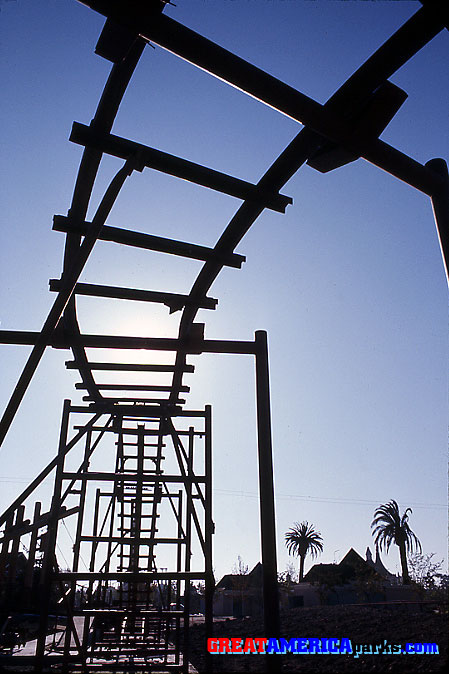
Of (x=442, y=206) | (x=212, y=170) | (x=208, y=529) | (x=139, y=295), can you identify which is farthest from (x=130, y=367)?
(x=442, y=206)

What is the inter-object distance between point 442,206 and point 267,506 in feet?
10.3

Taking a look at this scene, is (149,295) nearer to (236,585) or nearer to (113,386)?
(113,386)

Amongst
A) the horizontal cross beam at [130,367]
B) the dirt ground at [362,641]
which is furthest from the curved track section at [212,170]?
the dirt ground at [362,641]

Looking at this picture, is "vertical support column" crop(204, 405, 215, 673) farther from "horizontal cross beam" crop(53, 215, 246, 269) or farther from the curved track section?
"horizontal cross beam" crop(53, 215, 246, 269)

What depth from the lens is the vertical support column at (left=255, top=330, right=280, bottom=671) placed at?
458 cm

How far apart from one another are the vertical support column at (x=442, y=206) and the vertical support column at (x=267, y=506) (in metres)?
2.64

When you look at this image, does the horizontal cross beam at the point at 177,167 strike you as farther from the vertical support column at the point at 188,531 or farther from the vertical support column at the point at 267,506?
the vertical support column at the point at 188,531

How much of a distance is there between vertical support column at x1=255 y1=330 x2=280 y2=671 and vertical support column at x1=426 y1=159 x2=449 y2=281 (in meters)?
2.64

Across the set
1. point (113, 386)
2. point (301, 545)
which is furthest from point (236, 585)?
point (113, 386)

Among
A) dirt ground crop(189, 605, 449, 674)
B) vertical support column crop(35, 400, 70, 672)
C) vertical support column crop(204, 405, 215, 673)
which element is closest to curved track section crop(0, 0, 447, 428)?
vertical support column crop(35, 400, 70, 672)

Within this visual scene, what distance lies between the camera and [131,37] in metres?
3.04

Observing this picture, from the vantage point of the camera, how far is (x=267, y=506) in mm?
5008

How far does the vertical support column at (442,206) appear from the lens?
3302mm

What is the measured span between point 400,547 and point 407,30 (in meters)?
46.2
